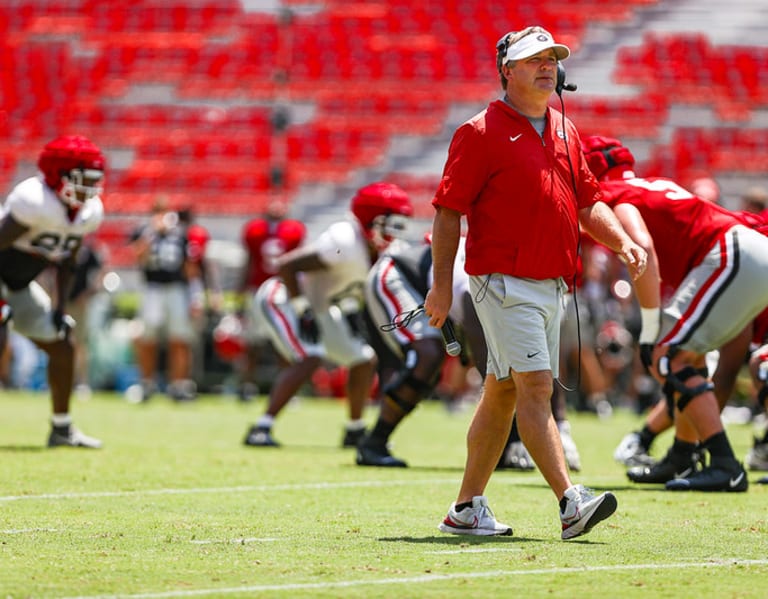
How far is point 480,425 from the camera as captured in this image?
626cm

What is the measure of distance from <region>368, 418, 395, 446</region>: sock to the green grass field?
0.29 m

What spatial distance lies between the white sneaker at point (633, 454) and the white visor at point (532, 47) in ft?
14.5

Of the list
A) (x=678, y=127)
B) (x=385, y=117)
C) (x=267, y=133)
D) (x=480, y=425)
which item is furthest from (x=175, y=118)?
(x=480, y=425)

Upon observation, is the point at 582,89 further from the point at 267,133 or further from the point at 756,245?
the point at 756,245

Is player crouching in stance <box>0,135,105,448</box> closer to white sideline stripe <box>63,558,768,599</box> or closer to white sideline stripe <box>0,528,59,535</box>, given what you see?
white sideline stripe <box>0,528,59,535</box>

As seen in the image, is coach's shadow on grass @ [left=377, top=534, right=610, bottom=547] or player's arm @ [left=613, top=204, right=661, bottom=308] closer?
coach's shadow on grass @ [left=377, top=534, right=610, bottom=547]

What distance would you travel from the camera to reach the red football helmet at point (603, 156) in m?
8.47

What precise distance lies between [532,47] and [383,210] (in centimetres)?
437

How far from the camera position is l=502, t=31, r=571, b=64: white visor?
6043 mm

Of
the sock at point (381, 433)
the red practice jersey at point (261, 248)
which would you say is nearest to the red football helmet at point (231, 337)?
the red practice jersey at point (261, 248)

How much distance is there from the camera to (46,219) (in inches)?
390

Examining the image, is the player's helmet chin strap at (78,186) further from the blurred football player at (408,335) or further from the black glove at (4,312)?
the blurred football player at (408,335)

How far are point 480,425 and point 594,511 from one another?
→ 680mm

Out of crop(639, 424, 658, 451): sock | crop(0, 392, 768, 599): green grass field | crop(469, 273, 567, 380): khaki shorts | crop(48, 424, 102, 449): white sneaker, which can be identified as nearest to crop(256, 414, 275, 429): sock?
crop(0, 392, 768, 599): green grass field
